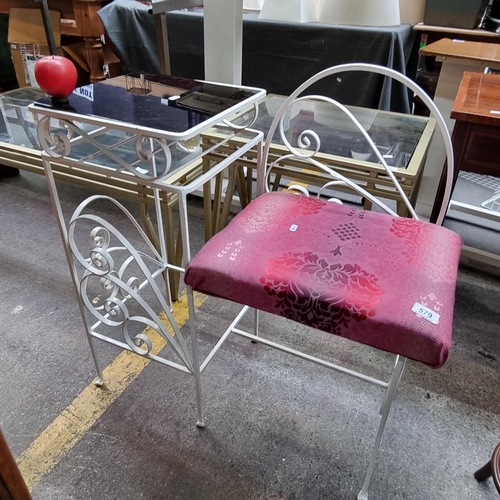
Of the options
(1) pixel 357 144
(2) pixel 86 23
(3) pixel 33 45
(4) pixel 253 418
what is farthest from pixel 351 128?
(3) pixel 33 45

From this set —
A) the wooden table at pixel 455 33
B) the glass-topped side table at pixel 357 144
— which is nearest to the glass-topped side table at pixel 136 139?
the glass-topped side table at pixel 357 144

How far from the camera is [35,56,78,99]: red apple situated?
0.83 meters

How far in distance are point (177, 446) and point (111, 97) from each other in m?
0.86

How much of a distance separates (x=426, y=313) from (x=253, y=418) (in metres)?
0.63

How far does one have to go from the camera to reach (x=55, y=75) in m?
0.84

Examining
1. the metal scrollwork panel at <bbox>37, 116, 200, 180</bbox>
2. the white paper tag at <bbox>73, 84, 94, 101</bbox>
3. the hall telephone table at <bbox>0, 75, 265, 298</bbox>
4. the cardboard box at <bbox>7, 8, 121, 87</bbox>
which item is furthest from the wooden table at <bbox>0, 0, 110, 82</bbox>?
the white paper tag at <bbox>73, 84, 94, 101</bbox>

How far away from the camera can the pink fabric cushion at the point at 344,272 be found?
731 mm

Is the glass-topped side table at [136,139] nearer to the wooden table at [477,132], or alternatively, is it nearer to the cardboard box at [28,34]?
the wooden table at [477,132]

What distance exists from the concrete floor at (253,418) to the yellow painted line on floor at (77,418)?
2 cm

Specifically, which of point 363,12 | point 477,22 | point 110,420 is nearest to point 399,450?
point 110,420

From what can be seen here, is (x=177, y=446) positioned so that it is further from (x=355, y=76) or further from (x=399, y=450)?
(x=355, y=76)

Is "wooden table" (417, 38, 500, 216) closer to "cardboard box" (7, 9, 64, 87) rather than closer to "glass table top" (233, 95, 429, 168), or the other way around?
"glass table top" (233, 95, 429, 168)

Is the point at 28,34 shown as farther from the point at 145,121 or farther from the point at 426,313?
the point at 426,313

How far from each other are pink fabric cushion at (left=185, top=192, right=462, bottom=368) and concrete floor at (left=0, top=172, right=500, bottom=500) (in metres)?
0.48
